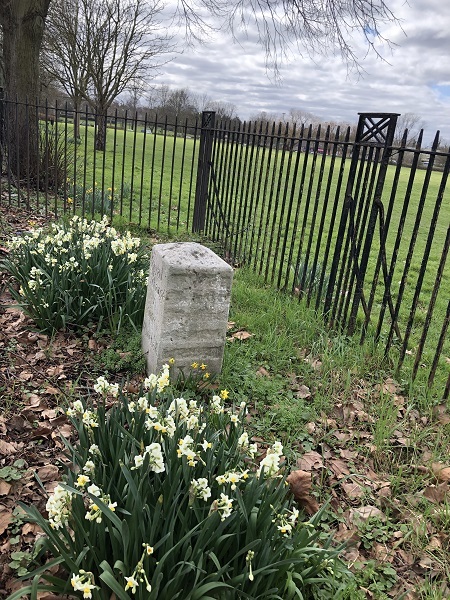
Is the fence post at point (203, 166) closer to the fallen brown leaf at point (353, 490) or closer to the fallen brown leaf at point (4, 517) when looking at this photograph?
the fallen brown leaf at point (353, 490)

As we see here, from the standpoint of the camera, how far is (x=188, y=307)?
3.48 m

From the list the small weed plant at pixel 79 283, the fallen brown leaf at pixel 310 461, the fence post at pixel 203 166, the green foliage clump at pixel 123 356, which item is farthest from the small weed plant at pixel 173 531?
the fence post at pixel 203 166

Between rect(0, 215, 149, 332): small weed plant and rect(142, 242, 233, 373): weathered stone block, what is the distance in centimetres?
64

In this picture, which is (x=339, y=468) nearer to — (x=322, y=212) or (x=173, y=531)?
(x=173, y=531)

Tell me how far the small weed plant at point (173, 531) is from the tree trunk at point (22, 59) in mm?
8098

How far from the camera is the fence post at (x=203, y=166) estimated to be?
756cm

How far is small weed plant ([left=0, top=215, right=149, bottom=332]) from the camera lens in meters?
4.12

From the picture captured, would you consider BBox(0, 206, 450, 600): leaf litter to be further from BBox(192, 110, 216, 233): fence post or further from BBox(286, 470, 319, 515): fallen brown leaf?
BBox(192, 110, 216, 233): fence post

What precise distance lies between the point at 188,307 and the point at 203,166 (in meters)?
4.75

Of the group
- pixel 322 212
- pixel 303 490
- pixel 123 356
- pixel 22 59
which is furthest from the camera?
pixel 22 59

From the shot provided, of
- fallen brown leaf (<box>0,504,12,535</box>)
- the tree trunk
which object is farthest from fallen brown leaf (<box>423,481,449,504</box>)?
the tree trunk

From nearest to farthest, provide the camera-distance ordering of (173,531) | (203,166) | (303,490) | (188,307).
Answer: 1. (173,531)
2. (303,490)
3. (188,307)
4. (203,166)

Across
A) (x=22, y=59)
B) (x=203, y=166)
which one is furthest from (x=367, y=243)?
(x=22, y=59)

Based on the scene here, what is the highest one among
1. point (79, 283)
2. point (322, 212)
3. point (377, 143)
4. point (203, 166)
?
point (377, 143)
